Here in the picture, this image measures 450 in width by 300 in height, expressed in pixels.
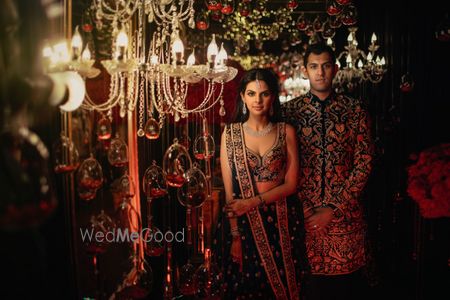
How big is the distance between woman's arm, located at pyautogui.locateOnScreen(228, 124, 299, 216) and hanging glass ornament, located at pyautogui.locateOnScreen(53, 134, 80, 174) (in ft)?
3.96

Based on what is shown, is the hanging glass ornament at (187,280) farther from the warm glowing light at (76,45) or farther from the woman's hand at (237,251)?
the warm glowing light at (76,45)

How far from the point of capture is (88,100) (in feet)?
8.14

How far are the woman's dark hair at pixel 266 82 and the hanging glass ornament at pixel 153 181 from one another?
30.3 inches

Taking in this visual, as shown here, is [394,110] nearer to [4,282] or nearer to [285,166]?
[285,166]

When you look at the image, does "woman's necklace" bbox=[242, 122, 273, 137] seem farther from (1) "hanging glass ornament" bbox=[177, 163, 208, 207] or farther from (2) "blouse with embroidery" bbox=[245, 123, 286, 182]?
(1) "hanging glass ornament" bbox=[177, 163, 208, 207]

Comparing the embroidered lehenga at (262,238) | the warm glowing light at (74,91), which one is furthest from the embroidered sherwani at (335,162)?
the warm glowing light at (74,91)

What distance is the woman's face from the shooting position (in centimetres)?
309

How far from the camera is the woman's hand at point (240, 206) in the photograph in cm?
309

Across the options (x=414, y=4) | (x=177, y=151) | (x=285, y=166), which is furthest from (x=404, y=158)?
(x=177, y=151)

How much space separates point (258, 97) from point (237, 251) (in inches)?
37.6

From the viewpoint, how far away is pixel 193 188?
2748mm

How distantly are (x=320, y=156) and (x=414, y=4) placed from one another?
180 cm

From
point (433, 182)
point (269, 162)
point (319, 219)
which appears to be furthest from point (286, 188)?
point (433, 182)

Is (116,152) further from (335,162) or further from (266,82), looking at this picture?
(335,162)
